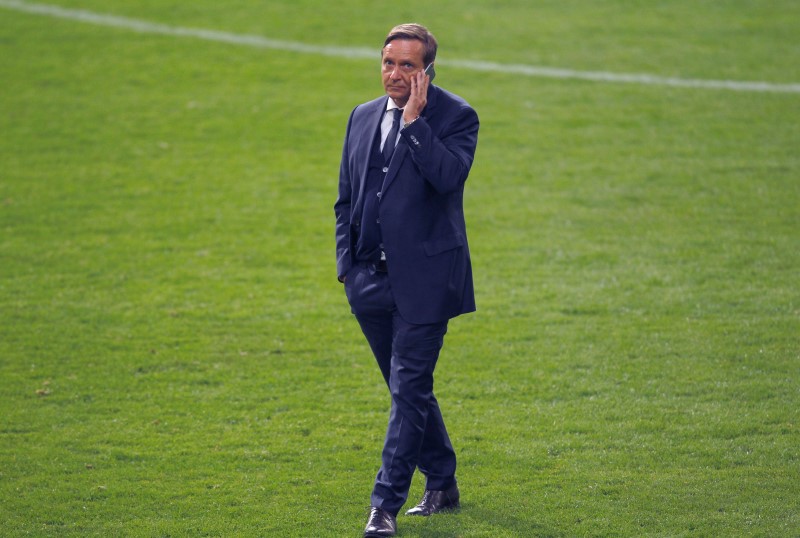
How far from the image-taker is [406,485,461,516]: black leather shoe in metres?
5.69

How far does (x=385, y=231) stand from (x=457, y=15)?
42.2 ft

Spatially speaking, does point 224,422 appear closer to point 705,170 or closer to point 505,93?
point 705,170

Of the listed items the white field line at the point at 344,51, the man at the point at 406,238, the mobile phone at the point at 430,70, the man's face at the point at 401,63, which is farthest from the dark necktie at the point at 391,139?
the white field line at the point at 344,51

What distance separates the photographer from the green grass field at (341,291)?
20.0 ft

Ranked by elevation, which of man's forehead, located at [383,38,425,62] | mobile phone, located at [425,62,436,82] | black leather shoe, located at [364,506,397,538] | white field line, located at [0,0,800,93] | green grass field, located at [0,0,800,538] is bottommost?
black leather shoe, located at [364,506,397,538]

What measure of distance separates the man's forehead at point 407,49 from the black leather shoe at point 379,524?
218cm

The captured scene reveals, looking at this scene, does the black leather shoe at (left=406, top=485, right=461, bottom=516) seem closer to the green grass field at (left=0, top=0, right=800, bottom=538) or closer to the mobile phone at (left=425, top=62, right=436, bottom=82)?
the green grass field at (left=0, top=0, right=800, bottom=538)

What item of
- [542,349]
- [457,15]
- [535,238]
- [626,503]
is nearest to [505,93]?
[457,15]

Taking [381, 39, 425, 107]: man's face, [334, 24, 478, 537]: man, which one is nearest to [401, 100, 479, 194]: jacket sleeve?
[334, 24, 478, 537]: man

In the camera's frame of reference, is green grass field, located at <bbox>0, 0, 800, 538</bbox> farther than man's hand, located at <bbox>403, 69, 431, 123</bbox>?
Yes

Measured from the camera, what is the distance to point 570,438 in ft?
21.9

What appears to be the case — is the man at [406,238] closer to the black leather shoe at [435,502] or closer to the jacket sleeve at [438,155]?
the jacket sleeve at [438,155]

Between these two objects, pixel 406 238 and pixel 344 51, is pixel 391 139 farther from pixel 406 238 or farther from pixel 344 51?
pixel 344 51

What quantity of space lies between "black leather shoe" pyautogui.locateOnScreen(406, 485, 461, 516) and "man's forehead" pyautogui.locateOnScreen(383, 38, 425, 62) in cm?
223
